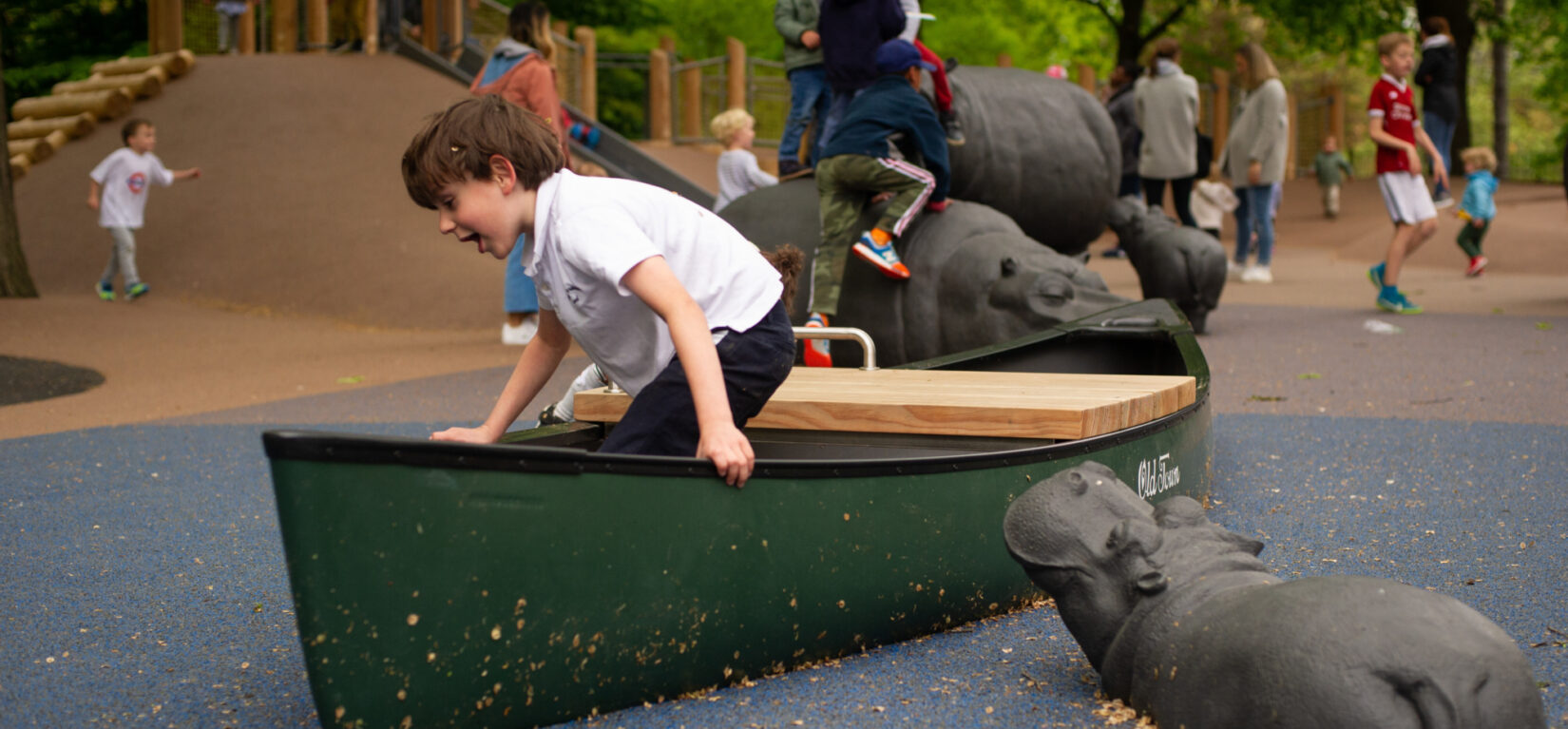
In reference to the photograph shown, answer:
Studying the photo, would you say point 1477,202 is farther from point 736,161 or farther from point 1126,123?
point 736,161

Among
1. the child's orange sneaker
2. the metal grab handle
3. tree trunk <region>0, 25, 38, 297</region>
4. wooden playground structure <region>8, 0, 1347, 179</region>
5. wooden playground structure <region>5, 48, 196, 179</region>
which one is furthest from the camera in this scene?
wooden playground structure <region>8, 0, 1347, 179</region>

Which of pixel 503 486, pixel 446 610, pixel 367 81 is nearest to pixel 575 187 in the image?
pixel 503 486

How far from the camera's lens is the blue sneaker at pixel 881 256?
694 centimetres

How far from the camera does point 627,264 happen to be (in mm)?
2621

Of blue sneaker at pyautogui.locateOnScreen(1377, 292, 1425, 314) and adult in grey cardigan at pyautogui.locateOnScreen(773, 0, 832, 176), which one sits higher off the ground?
adult in grey cardigan at pyautogui.locateOnScreen(773, 0, 832, 176)

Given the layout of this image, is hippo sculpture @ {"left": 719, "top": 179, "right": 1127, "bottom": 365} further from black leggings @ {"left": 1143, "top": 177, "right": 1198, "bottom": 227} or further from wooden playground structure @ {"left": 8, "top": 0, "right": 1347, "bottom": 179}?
wooden playground structure @ {"left": 8, "top": 0, "right": 1347, "bottom": 179}

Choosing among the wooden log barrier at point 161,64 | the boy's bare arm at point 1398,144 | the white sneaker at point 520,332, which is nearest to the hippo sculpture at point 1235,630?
the white sneaker at point 520,332

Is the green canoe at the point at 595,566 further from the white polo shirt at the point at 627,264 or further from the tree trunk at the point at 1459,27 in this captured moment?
the tree trunk at the point at 1459,27

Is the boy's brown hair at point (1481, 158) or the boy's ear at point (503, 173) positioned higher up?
the boy's ear at point (503, 173)

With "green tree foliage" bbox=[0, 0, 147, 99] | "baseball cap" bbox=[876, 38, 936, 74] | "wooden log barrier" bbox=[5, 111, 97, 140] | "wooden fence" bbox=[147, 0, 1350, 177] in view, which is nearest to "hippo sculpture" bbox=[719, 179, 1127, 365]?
"baseball cap" bbox=[876, 38, 936, 74]

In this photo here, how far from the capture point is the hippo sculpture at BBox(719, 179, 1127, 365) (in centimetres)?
677

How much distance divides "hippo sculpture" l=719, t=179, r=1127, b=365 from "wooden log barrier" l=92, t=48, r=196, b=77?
12236 millimetres

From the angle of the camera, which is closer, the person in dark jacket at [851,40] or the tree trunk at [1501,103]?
the person in dark jacket at [851,40]

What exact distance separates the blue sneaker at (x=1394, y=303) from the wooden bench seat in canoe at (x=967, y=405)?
23.5ft
